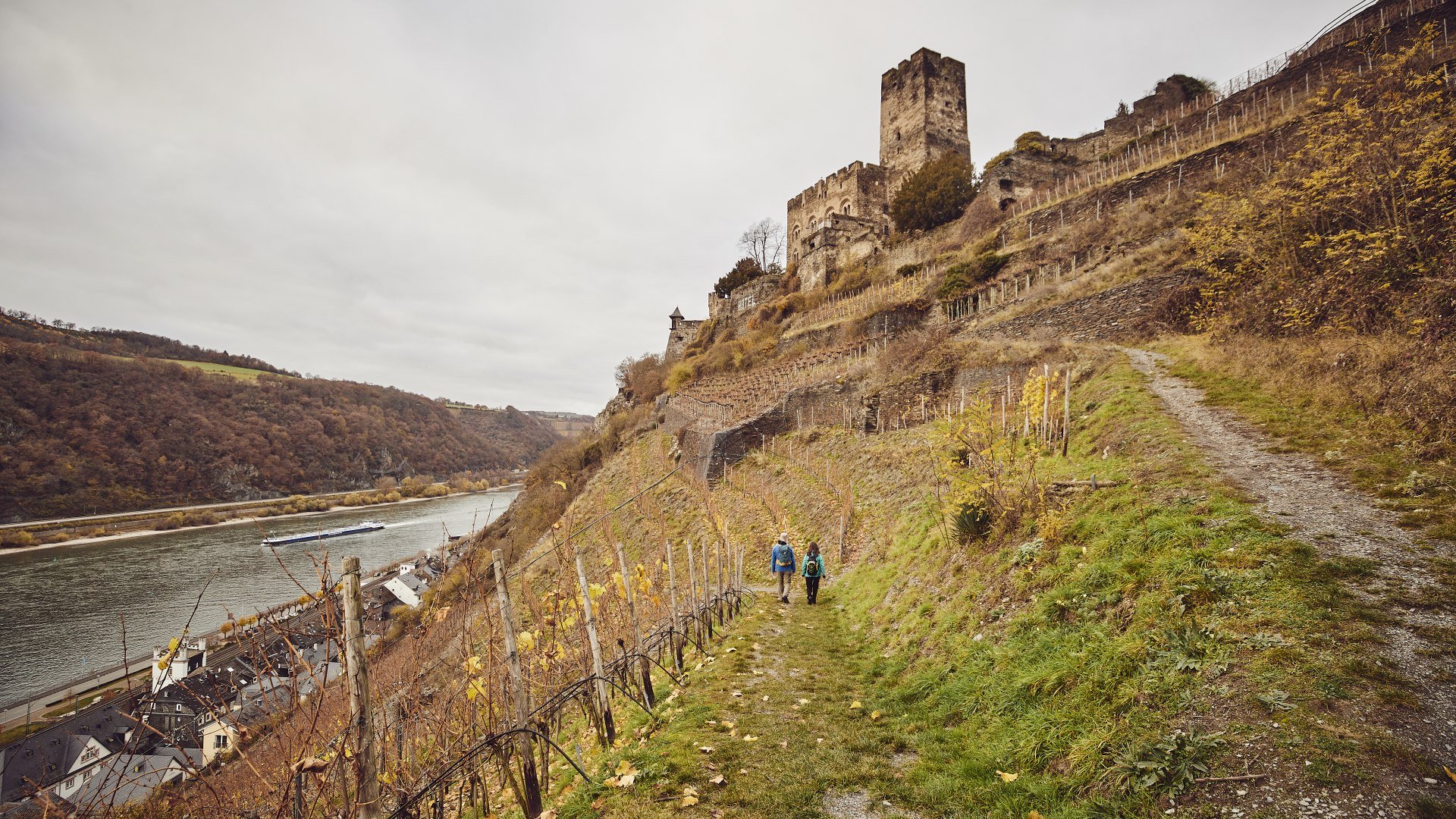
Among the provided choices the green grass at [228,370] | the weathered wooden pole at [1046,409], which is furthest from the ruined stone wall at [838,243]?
the green grass at [228,370]

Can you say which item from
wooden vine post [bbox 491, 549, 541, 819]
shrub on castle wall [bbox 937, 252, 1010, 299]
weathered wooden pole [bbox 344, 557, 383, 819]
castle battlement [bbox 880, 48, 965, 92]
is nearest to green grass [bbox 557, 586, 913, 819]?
wooden vine post [bbox 491, 549, 541, 819]

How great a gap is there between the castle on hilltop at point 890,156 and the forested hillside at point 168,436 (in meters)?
90.3

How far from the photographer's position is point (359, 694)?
9.54ft

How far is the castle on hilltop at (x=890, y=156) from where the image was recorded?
39500mm

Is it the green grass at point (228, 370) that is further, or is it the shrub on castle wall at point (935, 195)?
the green grass at point (228, 370)

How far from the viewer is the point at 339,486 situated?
92.9 meters

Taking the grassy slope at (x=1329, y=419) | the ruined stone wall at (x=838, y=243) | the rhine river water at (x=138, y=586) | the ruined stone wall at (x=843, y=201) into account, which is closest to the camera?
the grassy slope at (x=1329, y=419)

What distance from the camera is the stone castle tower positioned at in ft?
130

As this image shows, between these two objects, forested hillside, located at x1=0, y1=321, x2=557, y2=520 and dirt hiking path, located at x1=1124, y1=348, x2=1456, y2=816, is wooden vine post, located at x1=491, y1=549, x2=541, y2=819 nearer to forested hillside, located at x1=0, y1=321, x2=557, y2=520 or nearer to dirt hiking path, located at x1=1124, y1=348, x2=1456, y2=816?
dirt hiking path, located at x1=1124, y1=348, x2=1456, y2=816

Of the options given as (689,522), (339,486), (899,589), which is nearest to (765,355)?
(689,522)

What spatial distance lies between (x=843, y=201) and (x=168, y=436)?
97.4 meters

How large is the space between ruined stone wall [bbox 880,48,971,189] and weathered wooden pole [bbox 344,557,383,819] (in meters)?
44.1

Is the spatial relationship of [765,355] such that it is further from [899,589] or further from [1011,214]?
[899,589]

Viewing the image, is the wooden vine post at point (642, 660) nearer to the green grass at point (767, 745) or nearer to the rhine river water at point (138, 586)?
the green grass at point (767, 745)
